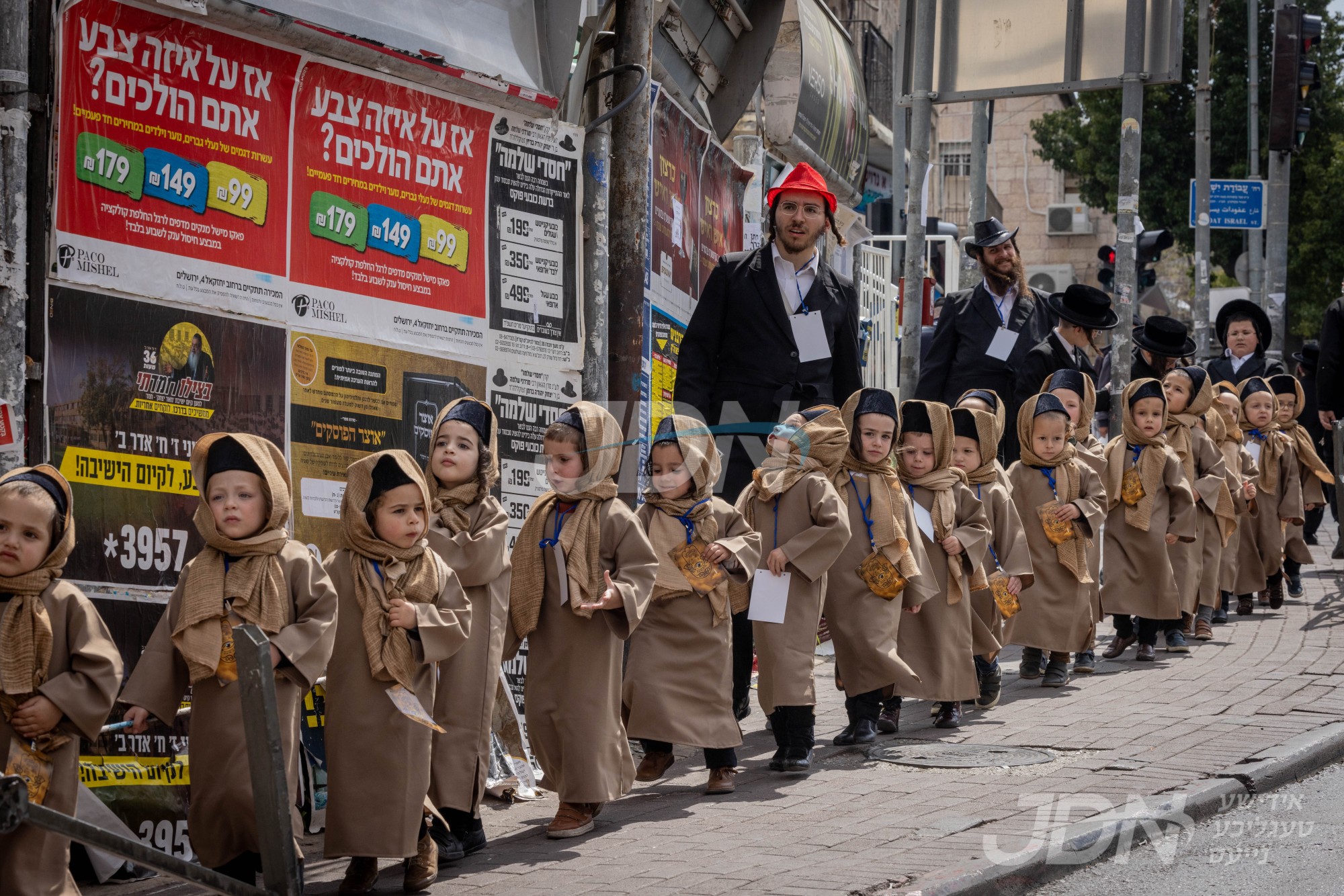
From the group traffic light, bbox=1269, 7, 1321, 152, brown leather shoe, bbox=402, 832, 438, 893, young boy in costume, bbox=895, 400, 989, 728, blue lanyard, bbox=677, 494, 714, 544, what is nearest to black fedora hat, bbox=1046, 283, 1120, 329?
young boy in costume, bbox=895, 400, 989, 728

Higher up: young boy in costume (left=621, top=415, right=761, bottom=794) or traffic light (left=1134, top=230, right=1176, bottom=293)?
traffic light (left=1134, top=230, right=1176, bottom=293)

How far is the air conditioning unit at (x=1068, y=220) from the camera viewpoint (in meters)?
47.6

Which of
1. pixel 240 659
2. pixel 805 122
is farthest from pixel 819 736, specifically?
pixel 805 122

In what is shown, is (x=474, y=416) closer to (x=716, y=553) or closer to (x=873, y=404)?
(x=716, y=553)

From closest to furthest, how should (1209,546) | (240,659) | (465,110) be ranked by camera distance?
(240,659) → (465,110) → (1209,546)

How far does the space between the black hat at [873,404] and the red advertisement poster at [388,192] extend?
6.11 ft

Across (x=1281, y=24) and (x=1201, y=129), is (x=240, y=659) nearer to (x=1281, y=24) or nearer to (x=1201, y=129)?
(x=1281, y=24)

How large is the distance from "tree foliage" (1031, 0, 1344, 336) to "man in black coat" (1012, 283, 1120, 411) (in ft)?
83.0

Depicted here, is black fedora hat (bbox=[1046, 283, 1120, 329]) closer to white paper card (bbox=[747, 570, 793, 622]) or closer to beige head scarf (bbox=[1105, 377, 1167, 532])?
beige head scarf (bbox=[1105, 377, 1167, 532])

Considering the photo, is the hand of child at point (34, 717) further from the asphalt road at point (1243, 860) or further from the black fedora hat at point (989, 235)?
the black fedora hat at point (989, 235)

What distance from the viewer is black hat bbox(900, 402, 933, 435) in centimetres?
848

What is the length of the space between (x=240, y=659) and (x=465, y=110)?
3520 mm

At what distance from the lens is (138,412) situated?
231 inches

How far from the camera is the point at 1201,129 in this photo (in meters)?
23.2
